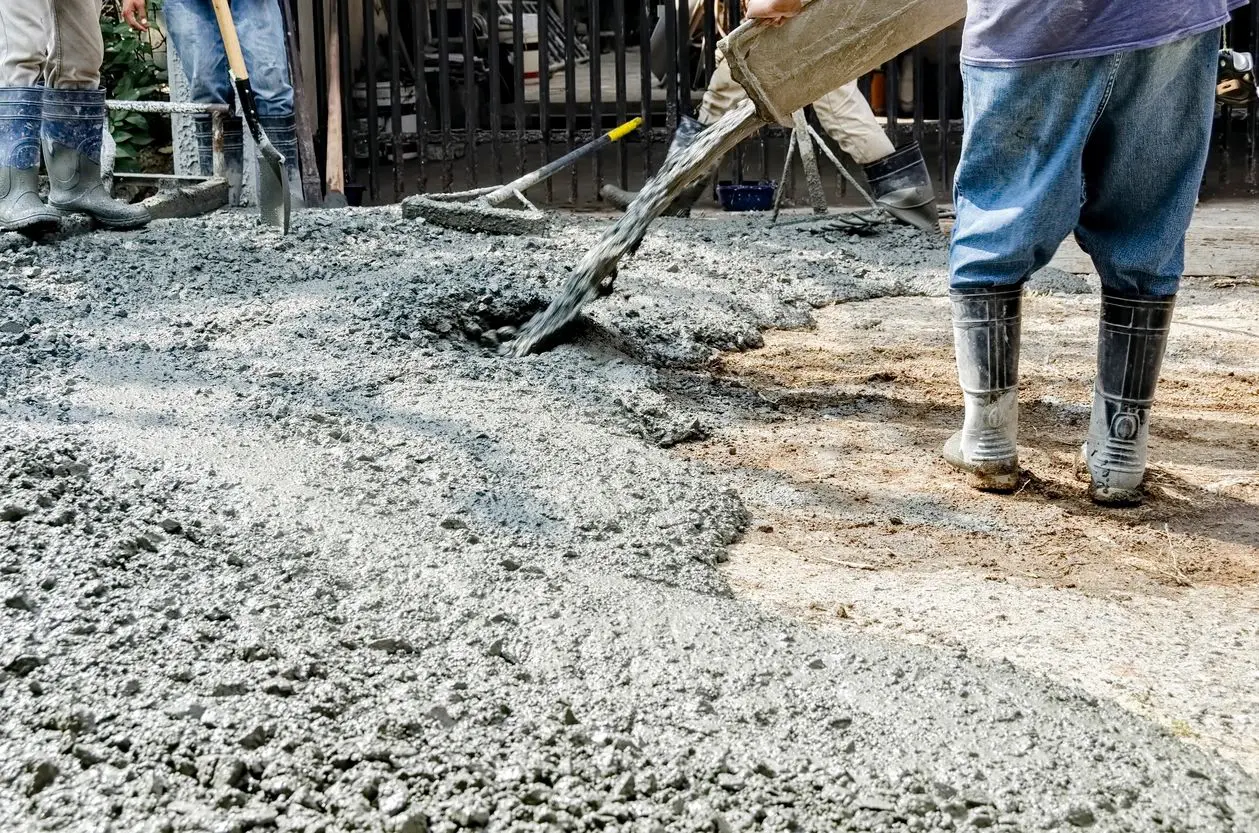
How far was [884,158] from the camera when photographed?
21.9 feet

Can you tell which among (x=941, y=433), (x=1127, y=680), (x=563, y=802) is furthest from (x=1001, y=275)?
(x=563, y=802)

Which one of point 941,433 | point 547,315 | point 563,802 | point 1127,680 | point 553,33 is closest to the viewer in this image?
point 563,802

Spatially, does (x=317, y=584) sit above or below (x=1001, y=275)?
below

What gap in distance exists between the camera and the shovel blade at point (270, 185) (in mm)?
5848

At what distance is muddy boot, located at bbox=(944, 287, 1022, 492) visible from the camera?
10.2ft

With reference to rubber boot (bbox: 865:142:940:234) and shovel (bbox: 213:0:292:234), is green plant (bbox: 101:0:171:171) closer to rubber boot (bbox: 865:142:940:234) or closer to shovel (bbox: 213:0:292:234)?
shovel (bbox: 213:0:292:234)

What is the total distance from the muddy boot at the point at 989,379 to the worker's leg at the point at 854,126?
3663 mm

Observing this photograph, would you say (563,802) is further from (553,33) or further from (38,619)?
(553,33)

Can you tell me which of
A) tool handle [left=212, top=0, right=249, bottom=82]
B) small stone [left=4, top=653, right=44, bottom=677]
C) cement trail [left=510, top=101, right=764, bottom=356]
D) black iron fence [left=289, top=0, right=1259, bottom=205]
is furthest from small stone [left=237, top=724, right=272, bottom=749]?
black iron fence [left=289, top=0, right=1259, bottom=205]

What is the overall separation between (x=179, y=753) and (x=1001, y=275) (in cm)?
204

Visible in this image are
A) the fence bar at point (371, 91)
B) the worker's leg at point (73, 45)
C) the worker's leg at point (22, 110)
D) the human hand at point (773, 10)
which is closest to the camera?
the human hand at point (773, 10)

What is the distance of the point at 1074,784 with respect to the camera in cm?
173

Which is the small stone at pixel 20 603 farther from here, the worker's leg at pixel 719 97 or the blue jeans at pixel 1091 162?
the worker's leg at pixel 719 97

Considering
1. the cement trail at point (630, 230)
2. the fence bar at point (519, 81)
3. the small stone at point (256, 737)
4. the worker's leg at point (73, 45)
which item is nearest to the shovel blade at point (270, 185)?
the worker's leg at point (73, 45)
